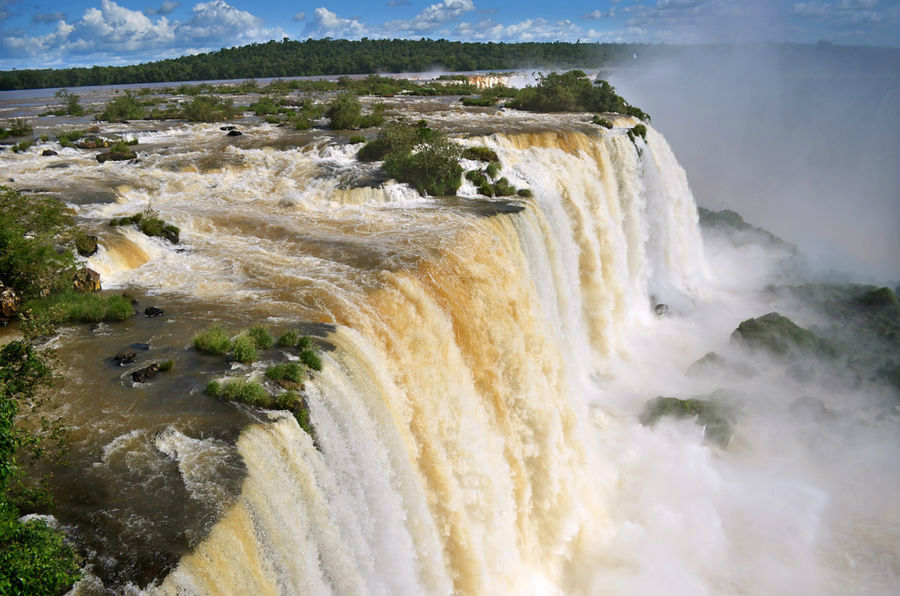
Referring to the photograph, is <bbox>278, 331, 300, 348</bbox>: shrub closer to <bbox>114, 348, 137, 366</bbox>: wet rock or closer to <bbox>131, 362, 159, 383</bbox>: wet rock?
<bbox>131, 362, 159, 383</bbox>: wet rock

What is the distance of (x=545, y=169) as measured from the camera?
2330cm

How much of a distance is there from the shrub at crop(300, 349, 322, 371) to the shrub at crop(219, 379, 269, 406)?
2.73 ft

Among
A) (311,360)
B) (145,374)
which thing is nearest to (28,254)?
(145,374)

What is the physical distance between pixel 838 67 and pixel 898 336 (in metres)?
94.2

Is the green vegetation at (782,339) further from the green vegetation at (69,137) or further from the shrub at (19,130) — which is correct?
the shrub at (19,130)

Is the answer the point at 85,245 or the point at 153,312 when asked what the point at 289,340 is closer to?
the point at 153,312

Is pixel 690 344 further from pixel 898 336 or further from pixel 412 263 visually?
pixel 412 263

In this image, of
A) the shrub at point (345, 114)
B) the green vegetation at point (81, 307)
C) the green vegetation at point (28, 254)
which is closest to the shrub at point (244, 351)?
the green vegetation at point (81, 307)

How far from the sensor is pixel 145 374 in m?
10.0

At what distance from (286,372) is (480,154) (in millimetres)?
16096

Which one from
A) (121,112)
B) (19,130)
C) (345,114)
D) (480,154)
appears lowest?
(480,154)

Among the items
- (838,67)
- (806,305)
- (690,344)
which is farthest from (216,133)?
(838,67)

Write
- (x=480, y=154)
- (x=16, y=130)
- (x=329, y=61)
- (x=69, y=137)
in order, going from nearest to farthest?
(x=480, y=154), (x=69, y=137), (x=16, y=130), (x=329, y=61)

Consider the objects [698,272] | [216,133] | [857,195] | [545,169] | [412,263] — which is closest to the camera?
[412,263]
